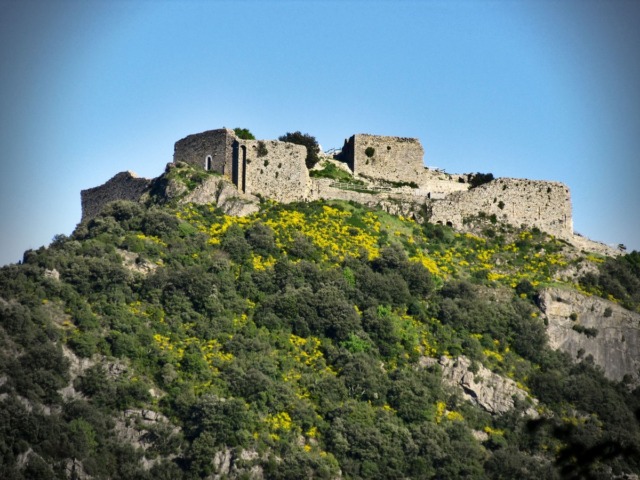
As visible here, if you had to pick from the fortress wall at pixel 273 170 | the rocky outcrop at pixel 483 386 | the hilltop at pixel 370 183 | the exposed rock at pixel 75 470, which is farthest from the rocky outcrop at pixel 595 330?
the exposed rock at pixel 75 470

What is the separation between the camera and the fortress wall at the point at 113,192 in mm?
70062

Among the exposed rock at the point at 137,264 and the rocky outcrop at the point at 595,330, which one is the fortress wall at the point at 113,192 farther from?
the rocky outcrop at the point at 595,330

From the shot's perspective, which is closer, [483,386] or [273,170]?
[483,386]

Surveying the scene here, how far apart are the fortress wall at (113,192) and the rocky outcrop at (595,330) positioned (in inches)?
939

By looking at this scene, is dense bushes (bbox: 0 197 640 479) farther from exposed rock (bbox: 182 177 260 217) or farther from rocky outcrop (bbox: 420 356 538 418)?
exposed rock (bbox: 182 177 260 217)

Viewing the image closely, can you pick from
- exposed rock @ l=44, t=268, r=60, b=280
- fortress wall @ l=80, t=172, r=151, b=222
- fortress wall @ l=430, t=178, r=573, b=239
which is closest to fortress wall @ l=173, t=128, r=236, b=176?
fortress wall @ l=80, t=172, r=151, b=222

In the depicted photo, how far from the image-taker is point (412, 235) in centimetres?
6769

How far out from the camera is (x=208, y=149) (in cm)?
6881

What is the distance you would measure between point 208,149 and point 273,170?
413 centimetres

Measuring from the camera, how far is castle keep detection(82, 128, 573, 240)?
6769 centimetres

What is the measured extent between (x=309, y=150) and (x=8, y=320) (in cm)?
2475

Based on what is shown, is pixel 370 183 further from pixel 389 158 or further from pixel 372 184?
pixel 389 158

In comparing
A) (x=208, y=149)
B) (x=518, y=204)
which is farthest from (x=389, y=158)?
(x=208, y=149)

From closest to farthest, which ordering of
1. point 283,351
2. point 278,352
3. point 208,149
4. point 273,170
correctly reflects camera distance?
point 278,352
point 283,351
point 273,170
point 208,149
